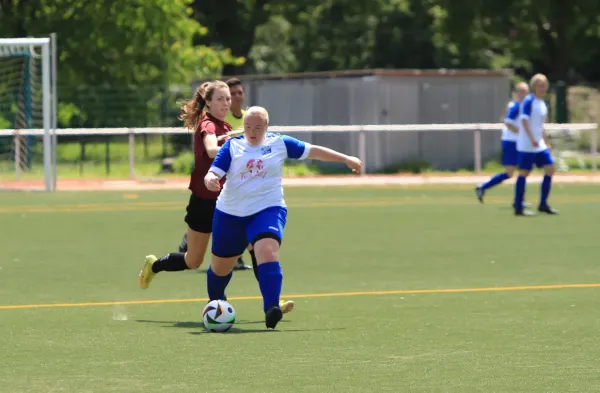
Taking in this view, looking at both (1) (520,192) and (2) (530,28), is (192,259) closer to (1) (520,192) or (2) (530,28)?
(1) (520,192)

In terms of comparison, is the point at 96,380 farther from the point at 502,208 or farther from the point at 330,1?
the point at 330,1

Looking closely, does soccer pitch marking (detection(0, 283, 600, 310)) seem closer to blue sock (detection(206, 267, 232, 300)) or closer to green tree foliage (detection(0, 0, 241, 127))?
blue sock (detection(206, 267, 232, 300))

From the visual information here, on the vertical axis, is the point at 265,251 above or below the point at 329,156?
below

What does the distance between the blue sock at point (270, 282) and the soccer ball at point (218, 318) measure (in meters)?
0.24

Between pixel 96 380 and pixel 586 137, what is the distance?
43.4 m

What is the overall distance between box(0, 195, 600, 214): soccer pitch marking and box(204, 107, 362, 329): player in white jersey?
1310cm

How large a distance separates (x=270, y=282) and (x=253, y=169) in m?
0.74

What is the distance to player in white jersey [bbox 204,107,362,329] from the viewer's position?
10.1 m

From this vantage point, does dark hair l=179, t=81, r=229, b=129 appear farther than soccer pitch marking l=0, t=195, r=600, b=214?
No

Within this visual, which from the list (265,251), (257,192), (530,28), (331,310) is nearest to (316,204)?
(331,310)

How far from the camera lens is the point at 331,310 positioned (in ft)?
Result: 37.0

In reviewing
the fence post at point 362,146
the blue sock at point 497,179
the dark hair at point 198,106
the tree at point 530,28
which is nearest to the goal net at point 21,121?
the fence post at point 362,146

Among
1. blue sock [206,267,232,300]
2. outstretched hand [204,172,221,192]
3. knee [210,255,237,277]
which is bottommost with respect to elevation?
blue sock [206,267,232,300]

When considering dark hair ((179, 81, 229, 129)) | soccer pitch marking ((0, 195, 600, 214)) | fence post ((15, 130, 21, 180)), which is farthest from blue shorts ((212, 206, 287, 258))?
fence post ((15, 130, 21, 180))
